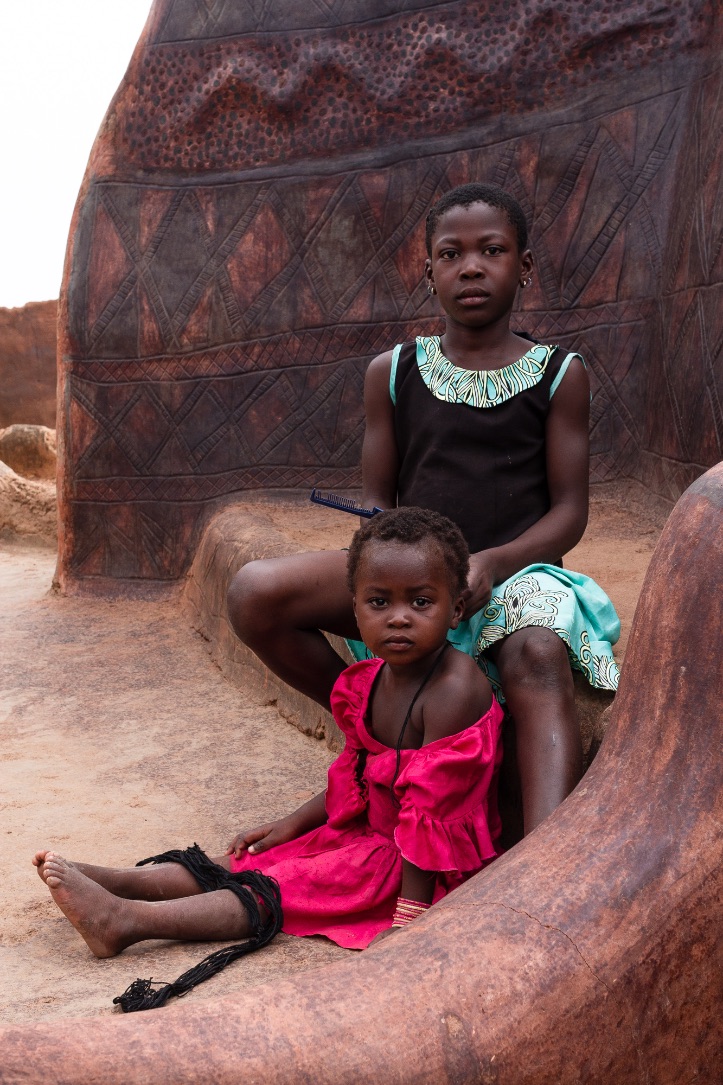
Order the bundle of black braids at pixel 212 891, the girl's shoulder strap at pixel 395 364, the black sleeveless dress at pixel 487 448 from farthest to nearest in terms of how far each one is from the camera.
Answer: the girl's shoulder strap at pixel 395 364 → the black sleeveless dress at pixel 487 448 → the bundle of black braids at pixel 212 891

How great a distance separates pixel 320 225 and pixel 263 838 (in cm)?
325

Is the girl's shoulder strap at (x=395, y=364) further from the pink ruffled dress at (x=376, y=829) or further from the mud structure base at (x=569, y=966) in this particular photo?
the mud structure base at (x=569, y=966)

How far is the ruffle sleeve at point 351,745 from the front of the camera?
2270 mm

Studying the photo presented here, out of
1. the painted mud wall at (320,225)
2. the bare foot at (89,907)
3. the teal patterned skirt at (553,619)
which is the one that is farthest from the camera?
the painted mud wall at (320,225)

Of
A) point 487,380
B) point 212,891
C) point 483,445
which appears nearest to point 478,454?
point 483,445

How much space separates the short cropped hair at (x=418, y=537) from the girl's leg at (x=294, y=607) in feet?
0.89

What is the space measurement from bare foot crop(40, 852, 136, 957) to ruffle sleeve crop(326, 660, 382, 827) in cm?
44

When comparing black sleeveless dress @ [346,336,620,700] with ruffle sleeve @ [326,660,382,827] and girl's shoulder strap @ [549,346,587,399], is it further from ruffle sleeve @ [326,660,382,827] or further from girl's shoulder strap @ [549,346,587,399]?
ruffle sleeve @ [326,660,382,827]

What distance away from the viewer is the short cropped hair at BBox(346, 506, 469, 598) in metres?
2.12

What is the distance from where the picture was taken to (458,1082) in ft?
4.53

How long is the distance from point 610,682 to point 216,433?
10.3ft

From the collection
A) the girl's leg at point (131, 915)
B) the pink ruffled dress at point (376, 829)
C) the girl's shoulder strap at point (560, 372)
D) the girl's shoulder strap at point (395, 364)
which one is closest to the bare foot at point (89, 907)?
the girl's leg at point (131, 915)

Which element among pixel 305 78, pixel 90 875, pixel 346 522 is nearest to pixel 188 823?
pixel 90 875

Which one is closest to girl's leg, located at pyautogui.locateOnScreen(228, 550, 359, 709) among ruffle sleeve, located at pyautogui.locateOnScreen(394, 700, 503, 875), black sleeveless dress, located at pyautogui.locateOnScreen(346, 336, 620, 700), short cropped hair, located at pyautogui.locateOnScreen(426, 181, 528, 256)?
black sleeveless dress, located at pyautogui.locateOnScreen(346, 336, 620, 700)
